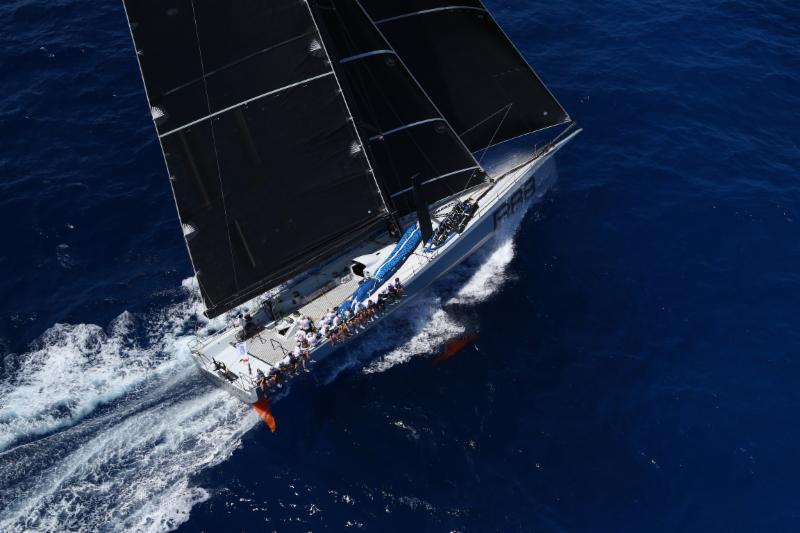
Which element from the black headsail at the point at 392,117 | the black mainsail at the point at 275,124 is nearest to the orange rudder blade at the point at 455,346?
the black mainsail at the point at 275,124

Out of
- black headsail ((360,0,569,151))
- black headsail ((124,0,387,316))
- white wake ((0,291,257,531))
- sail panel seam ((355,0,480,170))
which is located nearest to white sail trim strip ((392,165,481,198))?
sail panel seam ((355,0,480,170))

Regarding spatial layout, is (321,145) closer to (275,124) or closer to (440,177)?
(275,124)

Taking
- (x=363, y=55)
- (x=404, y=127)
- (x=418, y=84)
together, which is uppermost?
(x=363, y=55)

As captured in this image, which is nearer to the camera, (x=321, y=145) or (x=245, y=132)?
(x=245, y=132)

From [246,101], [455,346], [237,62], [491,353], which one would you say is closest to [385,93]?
[246,101]

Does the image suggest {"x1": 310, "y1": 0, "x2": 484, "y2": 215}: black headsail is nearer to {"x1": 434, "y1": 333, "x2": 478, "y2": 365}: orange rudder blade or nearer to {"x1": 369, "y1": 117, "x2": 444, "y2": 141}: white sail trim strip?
{"x1": 369, "y1": 117, "x2": 444, "y2": 141}: white sail trim strip
